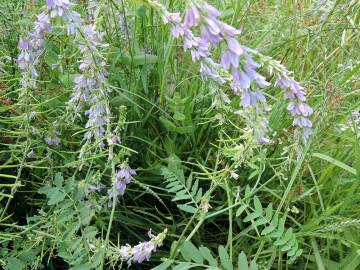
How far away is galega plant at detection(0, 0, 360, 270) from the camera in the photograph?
3.83ft

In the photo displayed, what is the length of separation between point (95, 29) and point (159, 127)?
476mm

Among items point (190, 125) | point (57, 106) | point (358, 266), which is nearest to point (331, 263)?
point (358, 266)

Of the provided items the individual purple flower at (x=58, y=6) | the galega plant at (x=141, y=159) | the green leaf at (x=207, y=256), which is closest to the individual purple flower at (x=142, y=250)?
the galega plant at (x=141, y=159)

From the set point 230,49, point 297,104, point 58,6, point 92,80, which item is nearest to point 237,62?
point 230,49

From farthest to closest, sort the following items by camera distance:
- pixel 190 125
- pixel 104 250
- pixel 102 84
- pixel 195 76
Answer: pixel 195 76 → pixel 190 125 → pixel 102 84 → pixel 104 250

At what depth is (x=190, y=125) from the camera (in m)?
1.56

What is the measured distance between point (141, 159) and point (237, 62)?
0.98 metres

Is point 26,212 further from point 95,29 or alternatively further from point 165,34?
point 165,34

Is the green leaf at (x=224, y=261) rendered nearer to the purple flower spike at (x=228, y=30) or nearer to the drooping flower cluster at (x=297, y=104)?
the drooping flower cluster at (x=297, y=104)

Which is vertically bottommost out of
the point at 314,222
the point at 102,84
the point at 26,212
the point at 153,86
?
the point at 26,212

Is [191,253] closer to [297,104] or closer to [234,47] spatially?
[297,104]

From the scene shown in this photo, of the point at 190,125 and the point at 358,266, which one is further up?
the point at 190,125

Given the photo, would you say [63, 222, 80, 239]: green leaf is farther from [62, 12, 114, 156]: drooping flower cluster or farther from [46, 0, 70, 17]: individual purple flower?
[46, 0, 70, 17]: individual purple flower

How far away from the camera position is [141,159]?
1.65 meters
